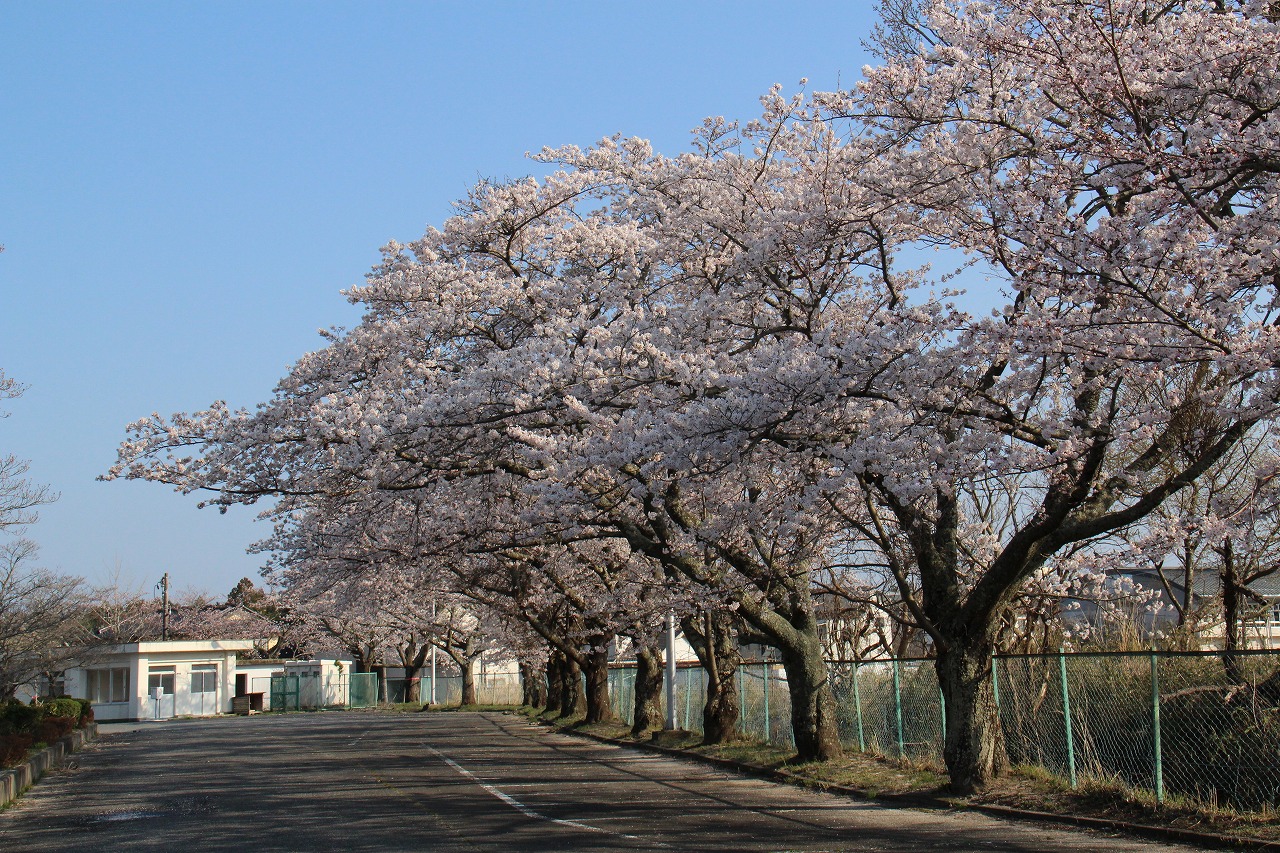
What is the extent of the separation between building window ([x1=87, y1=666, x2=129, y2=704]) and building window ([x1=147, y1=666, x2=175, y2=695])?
4.93 feet

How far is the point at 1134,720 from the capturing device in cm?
1189

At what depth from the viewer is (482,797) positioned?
15.0 metres

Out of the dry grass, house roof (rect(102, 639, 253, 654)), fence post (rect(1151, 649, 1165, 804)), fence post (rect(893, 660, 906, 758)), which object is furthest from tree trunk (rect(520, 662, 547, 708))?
fence post (rect(1151, 649, 1165, 804))

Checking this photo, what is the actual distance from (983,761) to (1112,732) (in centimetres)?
141

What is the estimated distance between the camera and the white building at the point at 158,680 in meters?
55.2

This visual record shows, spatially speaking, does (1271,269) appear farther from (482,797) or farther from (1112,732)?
(482,797)

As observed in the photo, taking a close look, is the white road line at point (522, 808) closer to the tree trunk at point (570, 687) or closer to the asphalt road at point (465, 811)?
the asphalt road at point (465, 811)

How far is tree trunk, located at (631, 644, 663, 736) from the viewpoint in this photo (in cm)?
2783

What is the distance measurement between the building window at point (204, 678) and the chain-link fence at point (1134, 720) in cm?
4866

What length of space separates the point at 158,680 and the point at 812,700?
159 feet

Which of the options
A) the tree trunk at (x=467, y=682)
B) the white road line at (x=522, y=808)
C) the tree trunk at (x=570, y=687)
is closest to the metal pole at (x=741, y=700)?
the white road line at (x=522, y=808)

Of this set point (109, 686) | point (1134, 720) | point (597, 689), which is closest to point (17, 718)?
point (597, 689)

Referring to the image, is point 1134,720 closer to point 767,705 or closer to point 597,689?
point 767,705

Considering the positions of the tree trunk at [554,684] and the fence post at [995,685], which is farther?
the tree trunk at [554,684]
